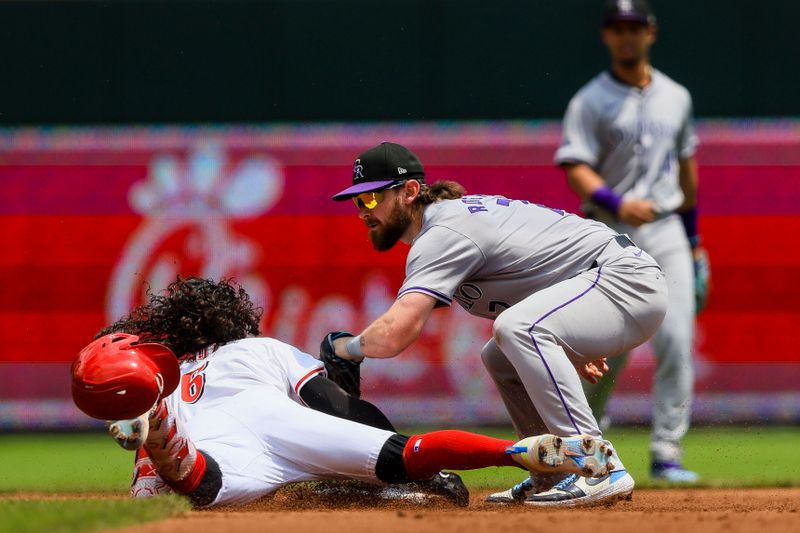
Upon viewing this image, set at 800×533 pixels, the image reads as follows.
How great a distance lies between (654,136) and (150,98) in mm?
3881

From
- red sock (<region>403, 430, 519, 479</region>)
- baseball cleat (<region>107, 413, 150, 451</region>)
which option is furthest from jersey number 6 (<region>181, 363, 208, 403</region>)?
red sock (<region>403, 430, 519, 479</region>)

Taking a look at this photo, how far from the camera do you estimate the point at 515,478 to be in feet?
20.6

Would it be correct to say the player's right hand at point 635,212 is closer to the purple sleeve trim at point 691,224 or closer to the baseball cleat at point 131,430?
the purple sleeve trim at point 691,224

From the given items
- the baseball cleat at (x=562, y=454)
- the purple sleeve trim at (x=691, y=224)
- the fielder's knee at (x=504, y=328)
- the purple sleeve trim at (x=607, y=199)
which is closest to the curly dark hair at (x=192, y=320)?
the fielder's knee at (x=504, y=328)

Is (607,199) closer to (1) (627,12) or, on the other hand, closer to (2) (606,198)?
(2) (606,198)

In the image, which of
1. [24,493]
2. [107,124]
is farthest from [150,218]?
[24,493]

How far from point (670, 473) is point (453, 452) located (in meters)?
1.89

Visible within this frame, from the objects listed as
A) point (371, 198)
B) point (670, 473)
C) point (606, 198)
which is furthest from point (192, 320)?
point (670, 473)

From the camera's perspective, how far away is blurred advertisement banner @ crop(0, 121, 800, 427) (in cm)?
827

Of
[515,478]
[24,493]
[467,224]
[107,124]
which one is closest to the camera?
[467,224]

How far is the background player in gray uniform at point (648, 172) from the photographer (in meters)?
6.06

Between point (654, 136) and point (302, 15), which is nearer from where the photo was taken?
point (654, 136)

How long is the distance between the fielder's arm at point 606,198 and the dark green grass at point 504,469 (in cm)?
120

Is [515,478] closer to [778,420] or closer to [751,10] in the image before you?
[778,420]
